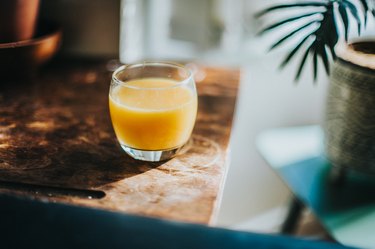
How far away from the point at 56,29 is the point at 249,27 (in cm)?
75

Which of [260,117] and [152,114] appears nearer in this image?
[152,114]

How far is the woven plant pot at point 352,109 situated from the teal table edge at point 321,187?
0.28ft

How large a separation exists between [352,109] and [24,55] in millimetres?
784

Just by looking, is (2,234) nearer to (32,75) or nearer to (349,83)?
(32,75)

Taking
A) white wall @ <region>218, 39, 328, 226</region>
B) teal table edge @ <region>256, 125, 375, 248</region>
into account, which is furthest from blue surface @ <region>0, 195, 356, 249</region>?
white wall @ <region>218, 39, 328, 226</region>

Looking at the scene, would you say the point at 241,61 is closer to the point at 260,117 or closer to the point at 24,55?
the point at 260,117

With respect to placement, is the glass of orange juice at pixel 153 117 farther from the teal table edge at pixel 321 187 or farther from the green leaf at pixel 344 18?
the teal table edge at pixel 321 187

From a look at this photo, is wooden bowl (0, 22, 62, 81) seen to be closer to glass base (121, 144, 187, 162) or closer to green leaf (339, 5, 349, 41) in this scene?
glass base (121, 144, 187, 162)

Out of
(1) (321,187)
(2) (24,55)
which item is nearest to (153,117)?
(2) (24,55)

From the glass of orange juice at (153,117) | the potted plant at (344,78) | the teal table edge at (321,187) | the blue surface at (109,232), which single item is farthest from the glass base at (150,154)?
the teal table edge at (321,187)

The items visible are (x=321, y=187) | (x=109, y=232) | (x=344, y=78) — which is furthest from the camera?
(x=321, y=187)

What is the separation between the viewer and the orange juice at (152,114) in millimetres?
771

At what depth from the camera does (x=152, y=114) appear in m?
0.77

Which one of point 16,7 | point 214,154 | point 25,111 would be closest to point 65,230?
point 214,154
